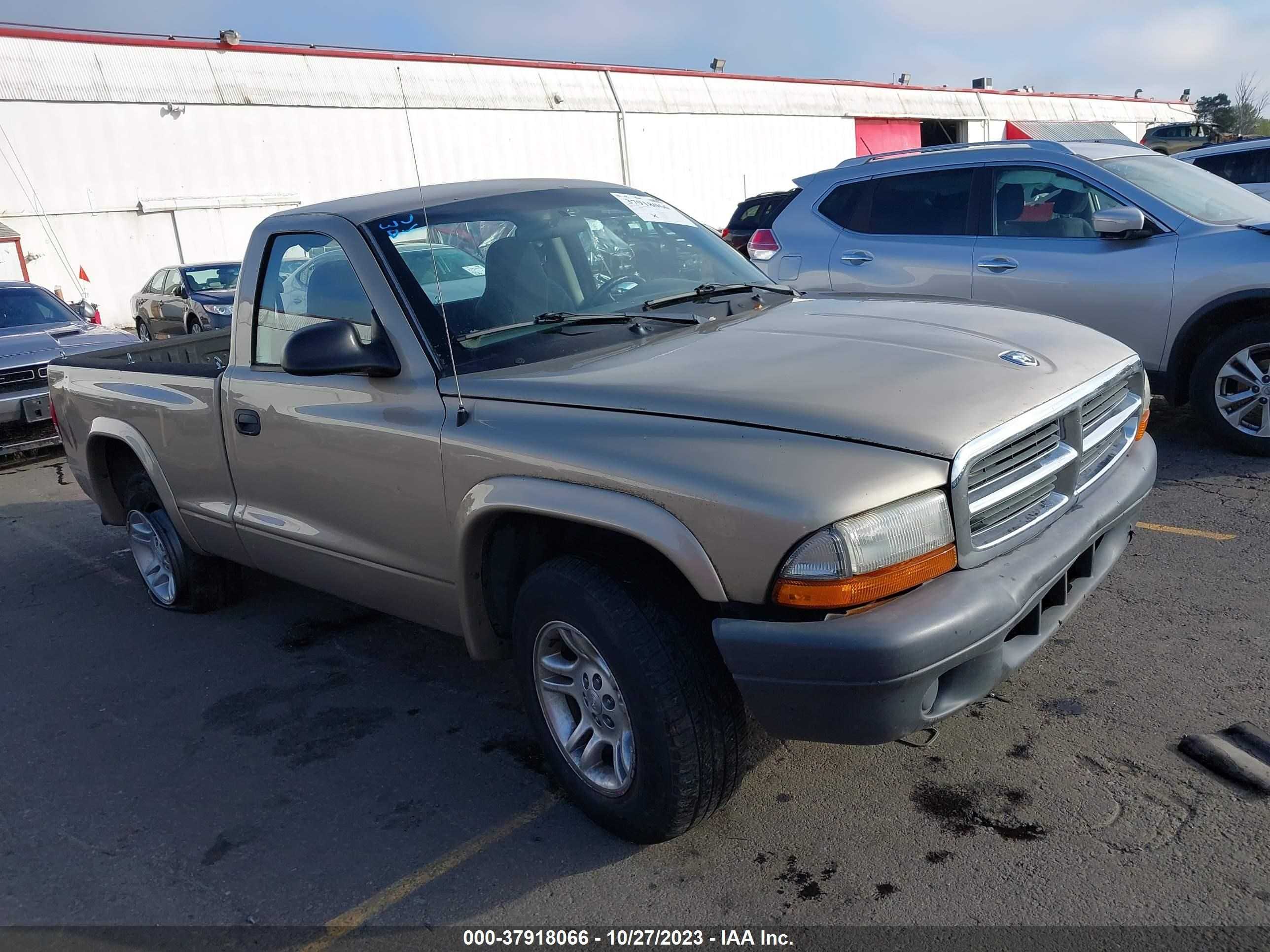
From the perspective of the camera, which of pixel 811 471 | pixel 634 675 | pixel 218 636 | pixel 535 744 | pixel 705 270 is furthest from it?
pixel 218 636

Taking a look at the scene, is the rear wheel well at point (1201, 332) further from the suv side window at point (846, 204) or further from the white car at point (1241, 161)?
the white car at point (1241, 161)

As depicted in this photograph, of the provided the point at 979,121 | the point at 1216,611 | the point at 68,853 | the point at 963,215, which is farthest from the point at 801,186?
the point at 979,121

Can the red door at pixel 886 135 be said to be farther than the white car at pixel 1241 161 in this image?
Yes

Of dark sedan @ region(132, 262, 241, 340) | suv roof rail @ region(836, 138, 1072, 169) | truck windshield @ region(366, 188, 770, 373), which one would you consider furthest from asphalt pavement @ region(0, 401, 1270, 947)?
dark sedan @ region(132, 262, 241, 340)

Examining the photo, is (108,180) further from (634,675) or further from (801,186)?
(634,675)

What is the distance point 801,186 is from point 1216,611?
15.4 feet

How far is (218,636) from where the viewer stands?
16.6 ft

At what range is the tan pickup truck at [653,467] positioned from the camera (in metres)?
2.52

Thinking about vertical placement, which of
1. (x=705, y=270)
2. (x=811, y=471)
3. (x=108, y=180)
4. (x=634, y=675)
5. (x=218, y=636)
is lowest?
(x=218, y=636)

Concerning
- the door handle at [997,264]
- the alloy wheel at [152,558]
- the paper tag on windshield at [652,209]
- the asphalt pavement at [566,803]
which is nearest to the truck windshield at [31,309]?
the alloy wheel at [152,558]

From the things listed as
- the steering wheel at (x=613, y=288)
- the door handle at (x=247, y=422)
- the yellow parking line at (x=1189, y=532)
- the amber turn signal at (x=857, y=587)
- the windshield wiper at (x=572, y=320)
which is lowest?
the yellow parking line at (x=1189, y=532)

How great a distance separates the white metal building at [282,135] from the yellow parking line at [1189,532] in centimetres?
1765

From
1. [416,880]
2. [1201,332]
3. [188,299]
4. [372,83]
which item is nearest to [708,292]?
[416,880]

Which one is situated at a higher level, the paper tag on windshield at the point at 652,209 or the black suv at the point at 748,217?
the paper tag on windshield at the point at 652,209
